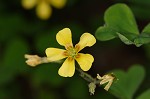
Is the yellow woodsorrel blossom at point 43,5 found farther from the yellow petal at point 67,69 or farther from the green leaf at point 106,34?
the yellow petal at point 67,69

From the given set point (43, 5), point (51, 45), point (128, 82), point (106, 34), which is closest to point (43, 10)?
point (43, 5)

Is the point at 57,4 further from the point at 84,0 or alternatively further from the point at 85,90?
the point at 85,90

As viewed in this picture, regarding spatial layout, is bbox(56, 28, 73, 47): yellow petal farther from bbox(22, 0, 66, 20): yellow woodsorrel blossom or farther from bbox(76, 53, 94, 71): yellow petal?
bbox(22, 0, 66, 20): yellow woodsorrel blossom

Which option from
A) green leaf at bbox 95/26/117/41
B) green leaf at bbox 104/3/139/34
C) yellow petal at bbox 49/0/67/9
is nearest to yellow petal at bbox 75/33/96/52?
green leaf at bbox 95/26/117/41

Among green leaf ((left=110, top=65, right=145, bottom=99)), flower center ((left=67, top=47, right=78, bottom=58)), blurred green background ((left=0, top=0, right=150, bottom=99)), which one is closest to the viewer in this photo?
flower center ((left=67, top=47, right=78, bottom=58))

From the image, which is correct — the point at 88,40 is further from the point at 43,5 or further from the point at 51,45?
the point at 43,5

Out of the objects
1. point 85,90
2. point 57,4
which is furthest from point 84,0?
point 85,90
